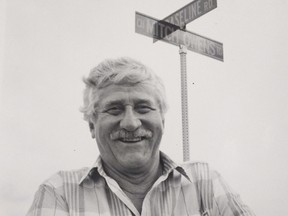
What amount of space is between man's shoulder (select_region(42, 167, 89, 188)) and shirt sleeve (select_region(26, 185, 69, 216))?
3 cm

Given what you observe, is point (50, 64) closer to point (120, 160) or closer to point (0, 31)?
point (0, 31)

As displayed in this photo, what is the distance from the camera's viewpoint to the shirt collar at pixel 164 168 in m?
1.48

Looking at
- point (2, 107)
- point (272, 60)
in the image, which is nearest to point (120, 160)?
point (2, 107)

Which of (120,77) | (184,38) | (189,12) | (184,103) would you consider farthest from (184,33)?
(120,77)

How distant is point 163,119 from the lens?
1.60 metres

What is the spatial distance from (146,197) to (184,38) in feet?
6.07

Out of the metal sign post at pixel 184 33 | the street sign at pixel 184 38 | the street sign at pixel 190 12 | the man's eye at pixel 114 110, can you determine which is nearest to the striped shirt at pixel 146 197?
the man's eye at pixel 114 110

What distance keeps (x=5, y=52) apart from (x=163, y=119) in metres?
0.99

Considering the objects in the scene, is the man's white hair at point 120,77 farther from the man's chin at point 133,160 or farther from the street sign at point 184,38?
the street sign at point 184,38

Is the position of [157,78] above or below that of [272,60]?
below

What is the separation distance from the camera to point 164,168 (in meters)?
1.59

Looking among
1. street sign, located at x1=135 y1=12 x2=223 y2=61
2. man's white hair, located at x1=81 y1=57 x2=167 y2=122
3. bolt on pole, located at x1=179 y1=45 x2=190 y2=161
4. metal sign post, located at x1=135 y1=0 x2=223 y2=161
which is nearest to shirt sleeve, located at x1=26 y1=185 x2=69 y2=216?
man's white hair, located at x1=81 y1=57 x2=167 y2=122

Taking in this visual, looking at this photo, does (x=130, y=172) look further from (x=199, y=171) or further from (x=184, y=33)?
(x=184, y=33)

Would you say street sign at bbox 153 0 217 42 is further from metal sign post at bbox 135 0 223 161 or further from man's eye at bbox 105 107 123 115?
man's eye at bbox 105 107 123 115
